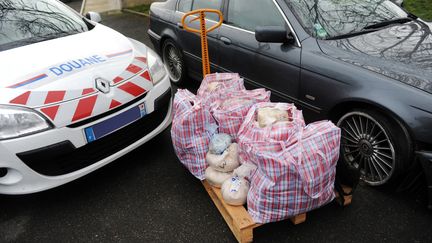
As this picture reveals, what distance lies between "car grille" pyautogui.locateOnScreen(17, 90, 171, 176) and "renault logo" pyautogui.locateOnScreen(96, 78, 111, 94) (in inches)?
12.4

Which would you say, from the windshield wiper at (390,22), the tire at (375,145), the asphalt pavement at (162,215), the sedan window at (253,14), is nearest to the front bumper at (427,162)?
the tire at (375,145)

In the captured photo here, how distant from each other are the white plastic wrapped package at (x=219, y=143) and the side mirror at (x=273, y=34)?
0.88 metres

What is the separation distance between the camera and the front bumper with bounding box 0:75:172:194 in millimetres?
2213

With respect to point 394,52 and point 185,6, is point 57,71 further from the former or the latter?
point 394,52

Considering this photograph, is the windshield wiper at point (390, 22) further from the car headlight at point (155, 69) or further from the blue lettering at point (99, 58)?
the blue lettering at point (99, 58)

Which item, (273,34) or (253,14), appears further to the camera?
(253,14)

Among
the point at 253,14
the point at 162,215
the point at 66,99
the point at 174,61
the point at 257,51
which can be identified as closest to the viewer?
the point at 66,99

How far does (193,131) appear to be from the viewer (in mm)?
2537

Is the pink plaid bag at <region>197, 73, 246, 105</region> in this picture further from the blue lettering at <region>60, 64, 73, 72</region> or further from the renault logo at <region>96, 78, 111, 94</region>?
the blue lettering at <region>60, 64, 73, 72</region>

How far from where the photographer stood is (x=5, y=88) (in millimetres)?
2305

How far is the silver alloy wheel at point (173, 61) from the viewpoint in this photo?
4415 mm

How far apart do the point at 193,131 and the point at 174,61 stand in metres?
2.22

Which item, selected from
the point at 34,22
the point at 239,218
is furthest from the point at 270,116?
the point at 34,22

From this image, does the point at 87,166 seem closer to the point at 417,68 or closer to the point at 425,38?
the point at 417,68
